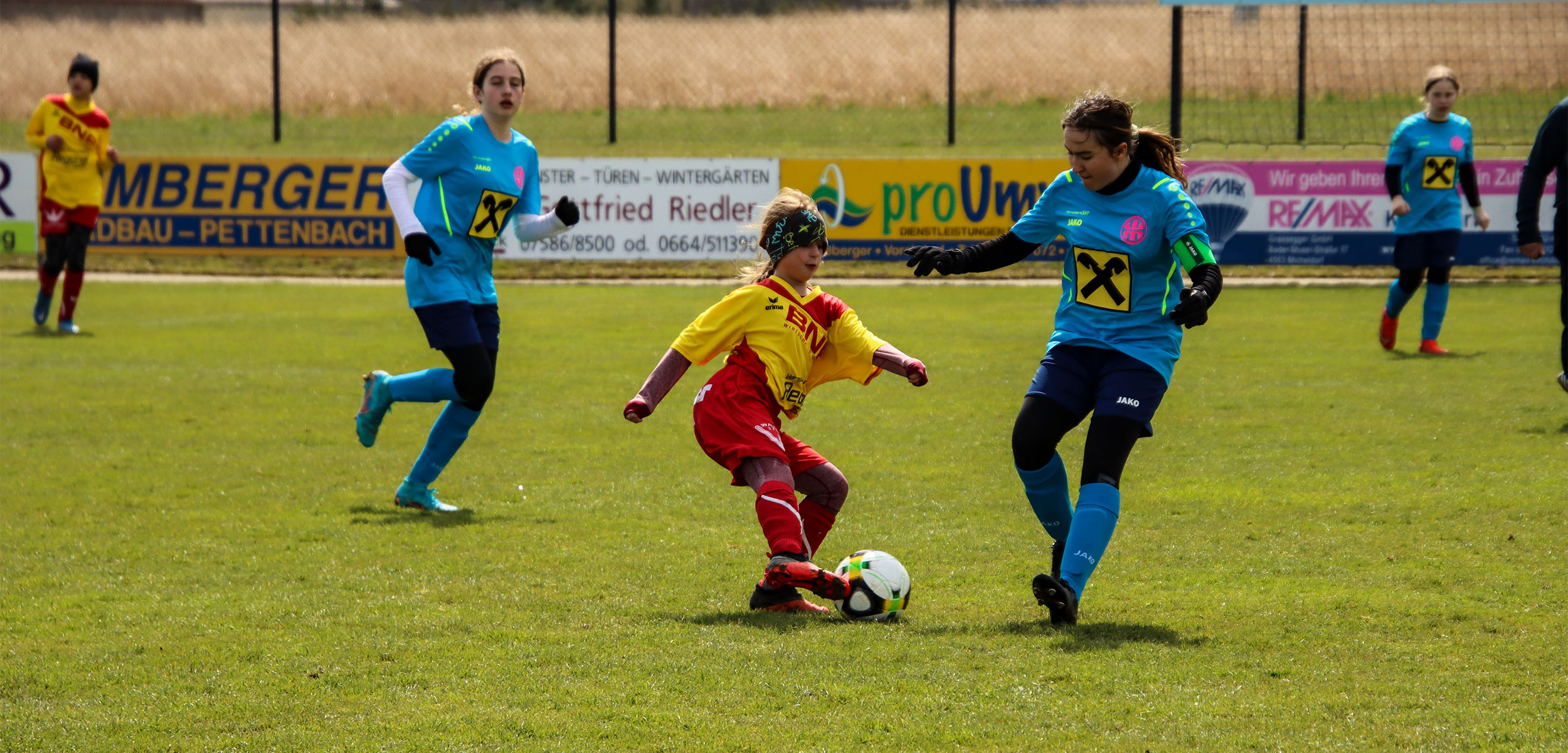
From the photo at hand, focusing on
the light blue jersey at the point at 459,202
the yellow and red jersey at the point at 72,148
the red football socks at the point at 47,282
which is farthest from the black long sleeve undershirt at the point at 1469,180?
the red football socks at the point at 47,282

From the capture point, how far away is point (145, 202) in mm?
19531

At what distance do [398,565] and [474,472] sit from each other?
2.01 m

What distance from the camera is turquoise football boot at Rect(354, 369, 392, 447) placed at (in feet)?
23.0

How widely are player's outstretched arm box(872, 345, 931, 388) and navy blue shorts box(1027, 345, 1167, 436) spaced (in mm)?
415

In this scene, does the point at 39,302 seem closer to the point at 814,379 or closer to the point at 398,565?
Answer: the point at 398,565

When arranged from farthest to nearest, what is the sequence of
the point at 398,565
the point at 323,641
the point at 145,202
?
the point at 145,202, the point at 398,565, the point at 323,641

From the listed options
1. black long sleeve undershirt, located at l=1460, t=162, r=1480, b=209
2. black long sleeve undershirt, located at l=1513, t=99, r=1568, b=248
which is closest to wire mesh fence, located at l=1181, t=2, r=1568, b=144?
black long sleeve undershirt, located at l=1460, t=162, r=1480, b=209

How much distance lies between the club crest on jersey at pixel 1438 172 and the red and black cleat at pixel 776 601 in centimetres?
850

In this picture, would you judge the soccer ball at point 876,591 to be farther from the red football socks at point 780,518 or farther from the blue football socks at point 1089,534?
the blue football socks at point 1089,534

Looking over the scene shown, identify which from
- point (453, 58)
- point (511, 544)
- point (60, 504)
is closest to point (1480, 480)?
point (511, 544)

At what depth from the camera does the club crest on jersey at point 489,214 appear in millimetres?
6824

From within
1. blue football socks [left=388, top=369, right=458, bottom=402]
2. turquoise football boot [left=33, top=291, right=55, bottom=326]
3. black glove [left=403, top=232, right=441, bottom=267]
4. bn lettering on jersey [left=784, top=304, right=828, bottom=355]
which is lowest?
turquoise football boot [left=33, top=291, right=55, bottom=326]

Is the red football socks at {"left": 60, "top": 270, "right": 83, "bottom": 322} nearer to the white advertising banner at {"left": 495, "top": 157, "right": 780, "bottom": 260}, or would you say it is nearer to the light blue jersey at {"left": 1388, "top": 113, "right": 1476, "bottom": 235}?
the white advertising banner at {"left": 495, "top": 157, "right": 780, "bottom": 260}

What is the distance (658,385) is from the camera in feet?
16.5
